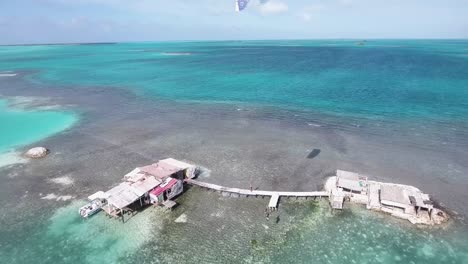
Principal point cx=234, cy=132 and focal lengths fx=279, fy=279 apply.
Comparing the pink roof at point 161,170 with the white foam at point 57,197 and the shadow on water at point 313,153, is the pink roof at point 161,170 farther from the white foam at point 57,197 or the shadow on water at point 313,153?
the shadow on water at point 313,153

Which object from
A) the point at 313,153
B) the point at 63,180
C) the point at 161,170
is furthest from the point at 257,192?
the point at 63,180

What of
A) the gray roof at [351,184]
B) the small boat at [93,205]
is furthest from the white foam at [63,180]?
the gray roof at [351,184]

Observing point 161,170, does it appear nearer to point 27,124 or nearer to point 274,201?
A: point 274,201

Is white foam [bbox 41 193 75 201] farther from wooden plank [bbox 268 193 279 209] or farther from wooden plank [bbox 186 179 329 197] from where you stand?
wooden plank [bbox 268 193 279 209]

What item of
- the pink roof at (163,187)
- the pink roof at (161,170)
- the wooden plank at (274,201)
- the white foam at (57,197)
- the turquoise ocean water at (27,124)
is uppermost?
the turquoise ocean water at (27,124)

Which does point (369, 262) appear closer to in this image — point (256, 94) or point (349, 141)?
point (349, 141)

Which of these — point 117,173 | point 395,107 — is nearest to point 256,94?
point 395,107
